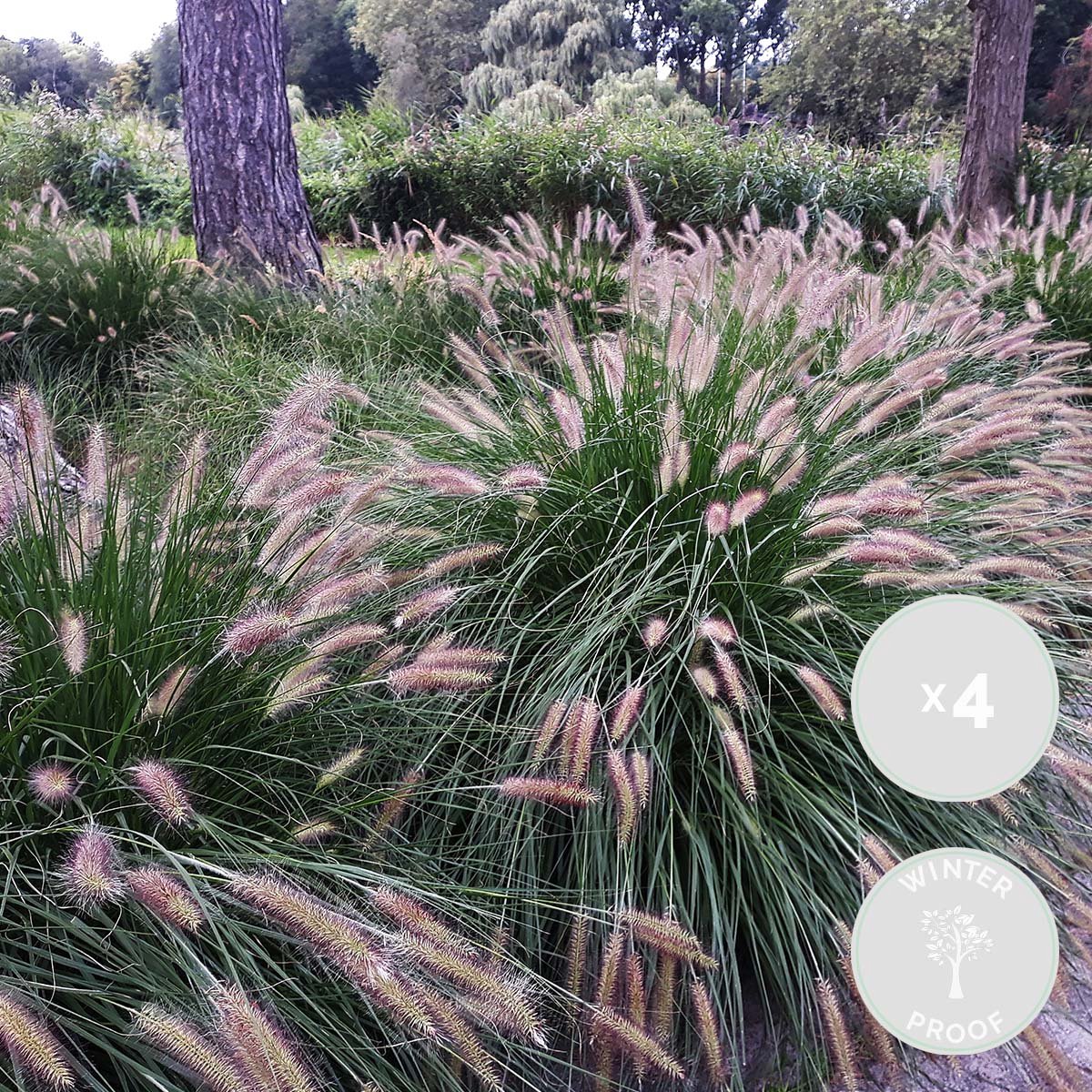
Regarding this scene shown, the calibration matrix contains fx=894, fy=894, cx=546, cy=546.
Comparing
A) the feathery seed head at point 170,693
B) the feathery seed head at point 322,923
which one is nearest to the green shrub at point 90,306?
the feathery seed head at point 170,693

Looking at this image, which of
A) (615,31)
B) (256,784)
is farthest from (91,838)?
(615,31)

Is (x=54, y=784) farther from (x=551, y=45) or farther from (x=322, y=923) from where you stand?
(x=551, y=45)

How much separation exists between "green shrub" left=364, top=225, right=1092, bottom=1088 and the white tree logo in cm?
30

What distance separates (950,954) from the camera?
114 centimetres

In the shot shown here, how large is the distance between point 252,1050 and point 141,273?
487cm

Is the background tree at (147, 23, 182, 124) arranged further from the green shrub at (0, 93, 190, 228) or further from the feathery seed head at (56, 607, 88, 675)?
the feathery seed head at (56, 607, 88, 675)

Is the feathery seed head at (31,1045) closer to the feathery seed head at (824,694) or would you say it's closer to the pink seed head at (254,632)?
the pink seed head at (254,632)

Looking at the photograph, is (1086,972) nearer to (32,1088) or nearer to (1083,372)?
(32,1088)

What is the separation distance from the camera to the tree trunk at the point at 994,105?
7438 mm

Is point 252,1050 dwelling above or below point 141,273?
below

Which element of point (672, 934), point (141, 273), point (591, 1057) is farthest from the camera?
point (141, 273)

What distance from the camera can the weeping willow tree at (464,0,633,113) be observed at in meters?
29.4

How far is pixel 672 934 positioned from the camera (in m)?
1.40

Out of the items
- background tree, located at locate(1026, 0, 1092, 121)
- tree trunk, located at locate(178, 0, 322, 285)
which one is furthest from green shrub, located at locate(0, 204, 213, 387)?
background tree, located at locate(1026, 0, 1092, 121)
